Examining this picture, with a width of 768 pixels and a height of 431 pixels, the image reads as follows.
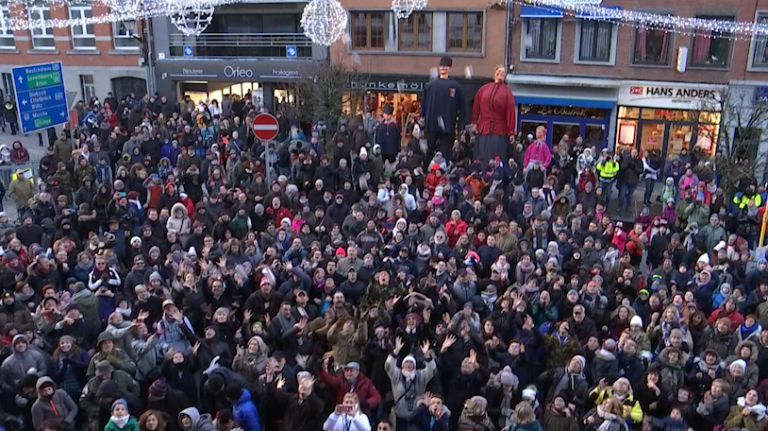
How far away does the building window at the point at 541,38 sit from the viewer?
76.6 feet

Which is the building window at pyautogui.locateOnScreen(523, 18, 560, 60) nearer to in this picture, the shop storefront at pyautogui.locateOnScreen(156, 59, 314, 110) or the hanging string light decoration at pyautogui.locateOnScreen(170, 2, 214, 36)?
the shop storefront at pyautogui.locateOnScreen(156, 59, 314, 110)

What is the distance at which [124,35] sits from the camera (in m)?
29.9

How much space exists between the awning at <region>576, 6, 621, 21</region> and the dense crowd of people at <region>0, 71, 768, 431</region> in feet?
21.4

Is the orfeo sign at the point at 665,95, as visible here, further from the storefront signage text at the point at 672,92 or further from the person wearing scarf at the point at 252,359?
the person wearing scarf at the point at 252,359

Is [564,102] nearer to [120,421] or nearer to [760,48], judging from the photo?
[760,48]

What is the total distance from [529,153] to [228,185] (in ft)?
22.7

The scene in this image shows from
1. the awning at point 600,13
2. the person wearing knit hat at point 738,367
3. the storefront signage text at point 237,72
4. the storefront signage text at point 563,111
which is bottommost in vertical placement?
the person wearing knit hat at point 738,367

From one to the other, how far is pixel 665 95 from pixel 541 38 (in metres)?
4.45

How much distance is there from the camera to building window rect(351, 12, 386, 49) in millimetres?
25969

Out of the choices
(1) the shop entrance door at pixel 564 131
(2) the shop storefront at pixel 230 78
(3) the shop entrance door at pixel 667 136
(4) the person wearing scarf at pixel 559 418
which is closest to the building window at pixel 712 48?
(3) the shop entrance door at pixel 667 136

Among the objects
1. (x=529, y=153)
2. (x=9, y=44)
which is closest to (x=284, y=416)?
(x=529, y=153)

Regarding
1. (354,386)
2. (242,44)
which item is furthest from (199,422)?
(242,44)

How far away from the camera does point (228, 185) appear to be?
15141 mm

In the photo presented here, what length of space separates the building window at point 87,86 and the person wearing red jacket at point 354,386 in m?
26.9
